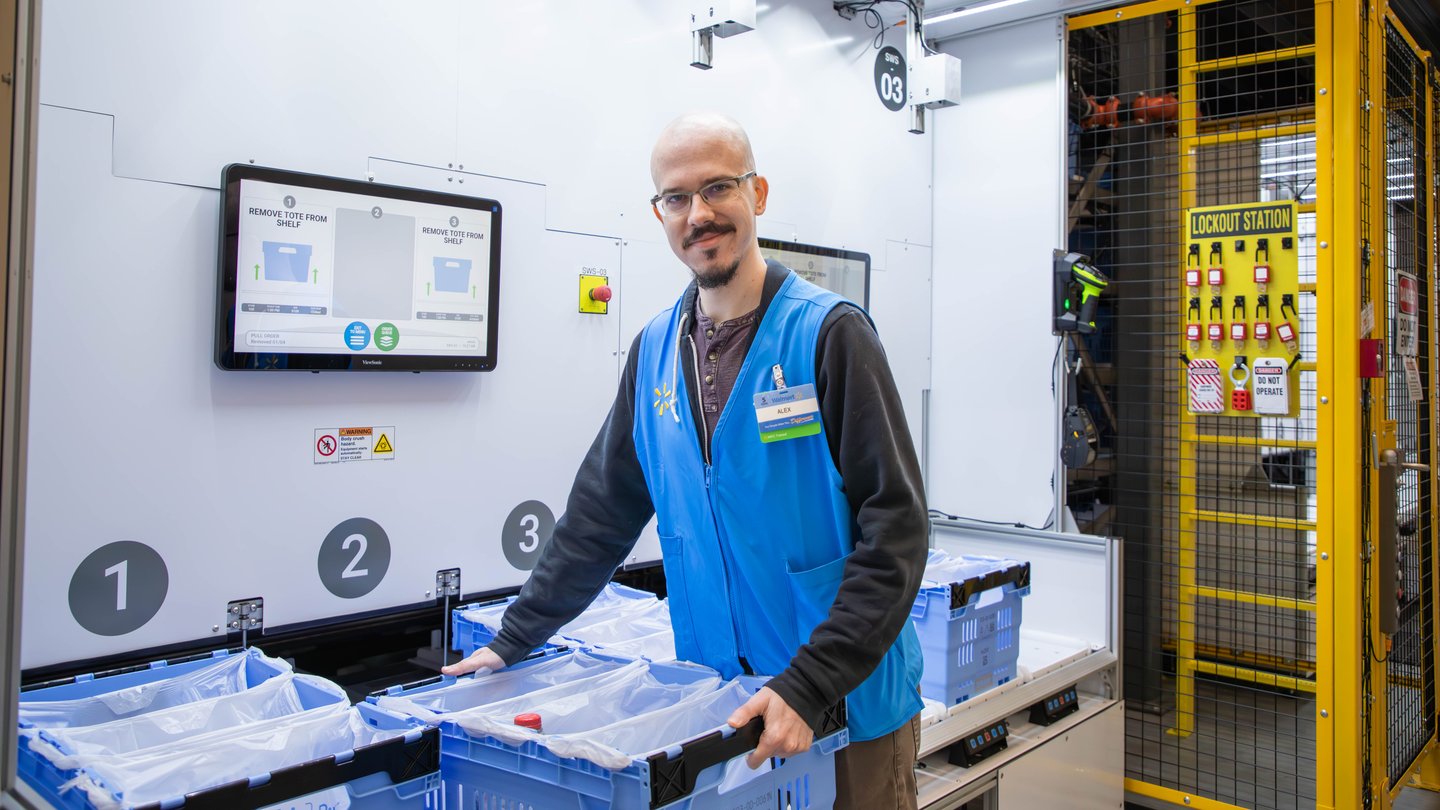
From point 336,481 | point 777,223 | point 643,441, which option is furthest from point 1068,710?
point 336,481

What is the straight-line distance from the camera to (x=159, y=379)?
84.7 inches

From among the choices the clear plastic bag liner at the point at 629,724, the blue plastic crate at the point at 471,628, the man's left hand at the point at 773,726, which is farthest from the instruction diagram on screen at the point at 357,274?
the man's left hand at the point at 773,726

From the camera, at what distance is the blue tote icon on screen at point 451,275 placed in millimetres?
2553

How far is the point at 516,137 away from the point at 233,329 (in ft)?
3.16

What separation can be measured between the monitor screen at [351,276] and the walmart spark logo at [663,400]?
817mm

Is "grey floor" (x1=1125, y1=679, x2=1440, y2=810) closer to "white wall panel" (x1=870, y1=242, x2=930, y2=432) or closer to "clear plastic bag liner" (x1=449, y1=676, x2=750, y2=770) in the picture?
"white wall panel" (x1=870, y1=242, x2=930, y2=432)

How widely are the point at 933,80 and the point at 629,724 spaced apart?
2850 mm

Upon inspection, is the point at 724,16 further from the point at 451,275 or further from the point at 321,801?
the point at 321,801

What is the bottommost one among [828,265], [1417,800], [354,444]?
[1417,800]

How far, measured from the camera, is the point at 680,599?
6.65 feet

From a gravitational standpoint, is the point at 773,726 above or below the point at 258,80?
below

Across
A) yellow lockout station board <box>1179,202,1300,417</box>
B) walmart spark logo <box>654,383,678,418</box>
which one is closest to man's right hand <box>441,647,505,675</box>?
walmart spark logo <box>654,383,678,418</box>

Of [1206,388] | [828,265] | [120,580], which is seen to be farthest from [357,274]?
[1206,388]

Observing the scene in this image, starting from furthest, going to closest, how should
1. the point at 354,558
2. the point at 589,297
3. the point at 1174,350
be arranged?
the point at 1174,350
the point at 589,297
the point at 354,558
